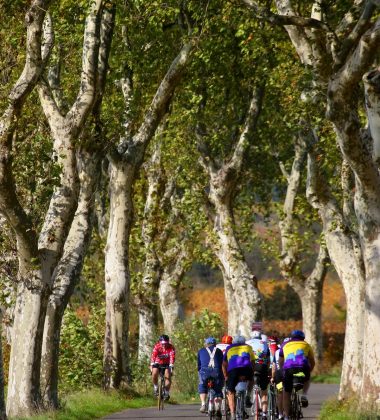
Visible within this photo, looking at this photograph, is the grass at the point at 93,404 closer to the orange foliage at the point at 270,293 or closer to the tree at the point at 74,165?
the tree at the point at 74,165

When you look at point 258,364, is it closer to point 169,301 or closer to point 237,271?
point 237,271

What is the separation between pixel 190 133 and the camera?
40.0 m

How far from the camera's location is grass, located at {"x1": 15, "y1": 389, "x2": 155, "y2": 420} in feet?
75.7

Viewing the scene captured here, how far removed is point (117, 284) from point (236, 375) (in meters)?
8.99

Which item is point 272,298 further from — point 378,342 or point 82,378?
point 378,342

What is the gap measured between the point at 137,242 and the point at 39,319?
17340 mm

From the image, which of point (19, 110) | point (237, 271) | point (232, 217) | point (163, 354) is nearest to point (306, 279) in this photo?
point (232, 217)

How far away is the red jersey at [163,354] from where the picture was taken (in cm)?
3008

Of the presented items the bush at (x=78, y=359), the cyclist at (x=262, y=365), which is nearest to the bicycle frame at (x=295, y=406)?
the cyclist at (x=262, y=365)

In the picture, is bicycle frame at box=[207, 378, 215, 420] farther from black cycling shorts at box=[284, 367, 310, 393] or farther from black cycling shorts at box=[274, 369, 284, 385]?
black cycling shorts at box=[284, 367, 310, 393]

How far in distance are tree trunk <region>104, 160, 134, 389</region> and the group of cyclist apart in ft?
21.9

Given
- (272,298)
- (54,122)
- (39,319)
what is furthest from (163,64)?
(272,298)

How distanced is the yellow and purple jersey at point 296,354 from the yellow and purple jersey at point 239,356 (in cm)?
76

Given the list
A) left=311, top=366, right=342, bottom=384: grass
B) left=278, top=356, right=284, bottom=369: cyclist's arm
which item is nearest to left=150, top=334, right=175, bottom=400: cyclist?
left=278, top=356, right=284, bottom=369: cyclist's arm
